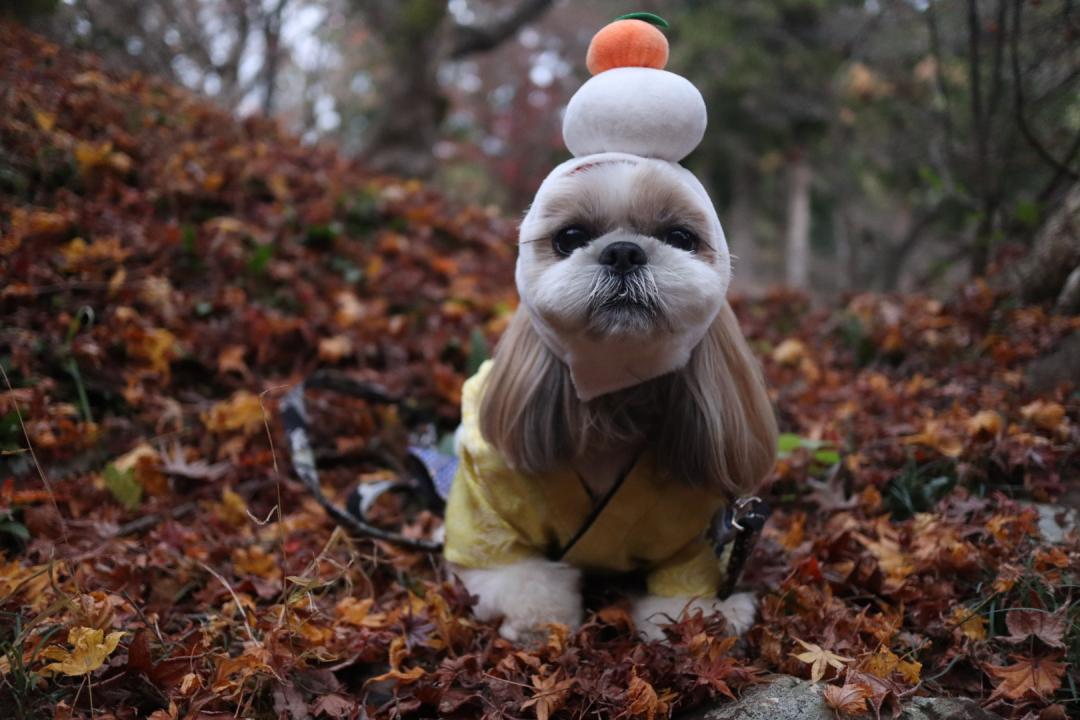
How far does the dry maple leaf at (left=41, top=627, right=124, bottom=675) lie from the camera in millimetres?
1612

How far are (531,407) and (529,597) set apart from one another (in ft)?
1.84

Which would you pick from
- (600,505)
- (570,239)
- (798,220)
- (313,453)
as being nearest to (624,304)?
(570,239)

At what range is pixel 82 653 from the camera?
163 cm

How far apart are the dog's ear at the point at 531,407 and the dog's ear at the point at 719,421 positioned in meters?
0.29

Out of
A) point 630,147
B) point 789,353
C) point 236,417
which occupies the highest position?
point 630,147

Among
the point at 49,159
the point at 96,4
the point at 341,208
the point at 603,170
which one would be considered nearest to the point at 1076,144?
the point at 603,170

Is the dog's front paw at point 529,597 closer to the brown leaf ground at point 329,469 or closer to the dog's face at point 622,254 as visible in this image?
the brown leaf ground at point 329,469

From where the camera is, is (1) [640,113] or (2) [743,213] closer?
(1) [640,113]

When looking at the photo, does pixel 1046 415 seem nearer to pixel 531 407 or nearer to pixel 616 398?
pixel 616 398

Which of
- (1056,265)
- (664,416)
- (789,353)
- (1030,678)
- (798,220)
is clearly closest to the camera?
(1030,678)

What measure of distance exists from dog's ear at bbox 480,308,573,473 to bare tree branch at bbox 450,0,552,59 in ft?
24.7

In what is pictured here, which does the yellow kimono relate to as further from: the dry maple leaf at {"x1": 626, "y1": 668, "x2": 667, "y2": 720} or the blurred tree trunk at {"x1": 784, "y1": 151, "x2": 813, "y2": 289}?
the blurred tree trunk at {"x1": 784, "y1": 151, "x2": 813, "y2": 289}

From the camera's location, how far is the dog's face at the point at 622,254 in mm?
1712

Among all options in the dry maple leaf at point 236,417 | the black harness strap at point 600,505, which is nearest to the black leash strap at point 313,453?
the dry maple leaf at point 236,417
